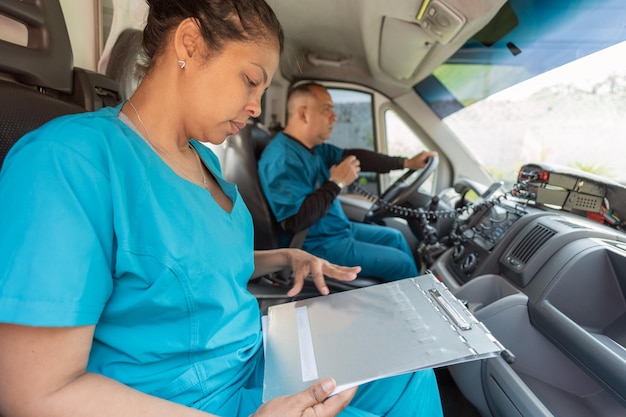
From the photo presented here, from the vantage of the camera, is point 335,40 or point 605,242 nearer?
point 605,242

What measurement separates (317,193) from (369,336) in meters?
1.12

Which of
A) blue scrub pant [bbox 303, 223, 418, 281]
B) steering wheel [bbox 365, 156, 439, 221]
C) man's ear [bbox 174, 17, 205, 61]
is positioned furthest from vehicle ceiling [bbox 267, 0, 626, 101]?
blue scrub pant [bbox 303, 223, 418, 281]

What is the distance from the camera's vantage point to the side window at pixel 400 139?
2.97 m

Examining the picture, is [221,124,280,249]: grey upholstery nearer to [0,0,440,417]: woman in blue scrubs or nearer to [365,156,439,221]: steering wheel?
[365,156,439,221]: steering wheel

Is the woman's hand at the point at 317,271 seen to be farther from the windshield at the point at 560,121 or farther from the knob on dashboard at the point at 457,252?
the windshield at the point at 560,121

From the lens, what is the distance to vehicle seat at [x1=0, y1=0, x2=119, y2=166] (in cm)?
70

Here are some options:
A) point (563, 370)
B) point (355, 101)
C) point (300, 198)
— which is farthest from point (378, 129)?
point (563, 370)

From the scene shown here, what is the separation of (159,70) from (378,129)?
8.71ft

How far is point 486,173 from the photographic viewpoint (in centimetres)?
252

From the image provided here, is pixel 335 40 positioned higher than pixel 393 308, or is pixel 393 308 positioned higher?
pixel 335 40

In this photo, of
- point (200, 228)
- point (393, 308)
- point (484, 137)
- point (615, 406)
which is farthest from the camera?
point (484, 137)

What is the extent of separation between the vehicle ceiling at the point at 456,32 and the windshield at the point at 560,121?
82 millimetres

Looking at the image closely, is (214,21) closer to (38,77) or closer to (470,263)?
(38,77)

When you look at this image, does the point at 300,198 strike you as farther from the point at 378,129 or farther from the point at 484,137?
the point at 378,129
